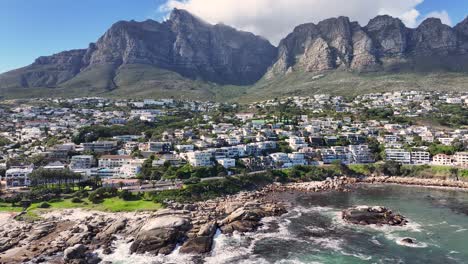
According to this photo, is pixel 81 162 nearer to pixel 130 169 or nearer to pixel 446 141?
pixel 130 169

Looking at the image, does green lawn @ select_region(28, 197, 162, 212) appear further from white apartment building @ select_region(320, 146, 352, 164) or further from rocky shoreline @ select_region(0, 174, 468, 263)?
white apartment building @ select_region(320, 146, 352, 164)

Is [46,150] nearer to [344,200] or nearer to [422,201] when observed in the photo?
[344,200]

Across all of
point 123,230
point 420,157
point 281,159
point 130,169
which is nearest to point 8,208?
point 123,230

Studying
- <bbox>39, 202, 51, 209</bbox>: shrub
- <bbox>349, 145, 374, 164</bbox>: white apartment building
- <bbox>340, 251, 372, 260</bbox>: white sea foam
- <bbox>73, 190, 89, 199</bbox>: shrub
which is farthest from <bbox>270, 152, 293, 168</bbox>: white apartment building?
<bbox>39, 202, 51, 209</bbox>: shrub

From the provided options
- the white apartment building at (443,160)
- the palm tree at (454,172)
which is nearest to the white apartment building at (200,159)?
the palm tree at (454,172)

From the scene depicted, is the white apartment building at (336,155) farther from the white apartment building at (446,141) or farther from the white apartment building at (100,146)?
the white apartment building at (100,146)
